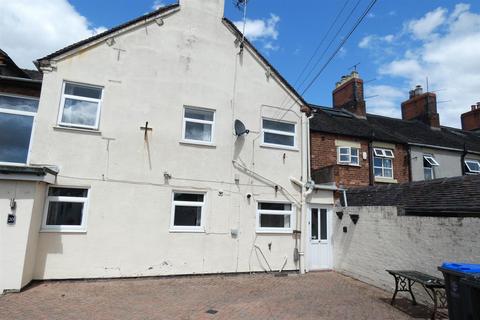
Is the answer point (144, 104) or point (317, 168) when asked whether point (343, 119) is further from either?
point (144, 104)

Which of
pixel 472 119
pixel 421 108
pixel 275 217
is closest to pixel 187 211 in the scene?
pixel 275 217

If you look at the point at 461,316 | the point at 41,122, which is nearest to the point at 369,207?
the point at 461,316

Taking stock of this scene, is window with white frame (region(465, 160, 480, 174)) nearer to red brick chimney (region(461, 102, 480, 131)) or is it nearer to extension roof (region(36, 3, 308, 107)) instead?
red brick chimney (region(461, 102, 480, 131))

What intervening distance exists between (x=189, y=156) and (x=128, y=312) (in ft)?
16.0

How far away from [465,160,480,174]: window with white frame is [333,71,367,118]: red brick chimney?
20.1 ft

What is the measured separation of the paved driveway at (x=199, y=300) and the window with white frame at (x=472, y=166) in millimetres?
12527

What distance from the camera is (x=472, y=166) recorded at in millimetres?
17391

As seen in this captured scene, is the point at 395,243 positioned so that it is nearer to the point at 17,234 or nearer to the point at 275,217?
the point at 275,217

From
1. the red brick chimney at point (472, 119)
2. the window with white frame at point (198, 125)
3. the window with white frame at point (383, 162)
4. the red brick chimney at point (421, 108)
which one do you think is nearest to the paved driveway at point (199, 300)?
the window with white frame at point (198, 125)

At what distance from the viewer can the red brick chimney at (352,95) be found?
1838 cm

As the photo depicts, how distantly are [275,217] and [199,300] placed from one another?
14.4ft

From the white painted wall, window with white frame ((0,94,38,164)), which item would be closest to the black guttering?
the white painted wall

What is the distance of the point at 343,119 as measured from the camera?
16766 millimetres

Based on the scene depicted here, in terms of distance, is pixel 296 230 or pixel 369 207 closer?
pixel 369 207
